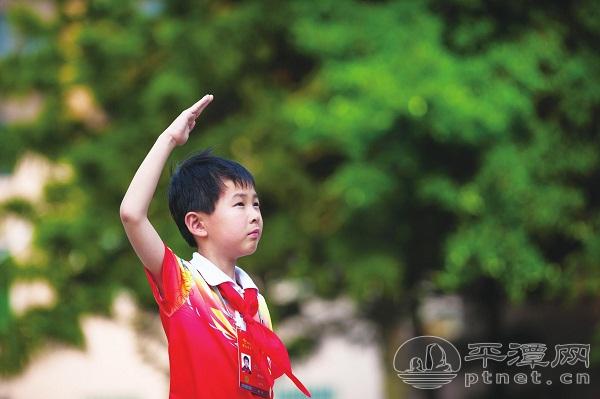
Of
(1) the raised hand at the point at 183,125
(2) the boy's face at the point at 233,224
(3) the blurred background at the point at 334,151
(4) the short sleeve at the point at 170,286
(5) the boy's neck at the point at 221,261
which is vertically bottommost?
(4) the short sleeve at the point at 170,286

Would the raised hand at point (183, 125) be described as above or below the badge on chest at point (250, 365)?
above

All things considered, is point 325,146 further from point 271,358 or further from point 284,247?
point 271,358

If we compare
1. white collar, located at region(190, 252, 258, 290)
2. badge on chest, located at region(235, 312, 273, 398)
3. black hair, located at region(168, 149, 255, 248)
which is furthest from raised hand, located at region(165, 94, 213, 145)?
badge on chest, located at region(235, 312, 273, 398)

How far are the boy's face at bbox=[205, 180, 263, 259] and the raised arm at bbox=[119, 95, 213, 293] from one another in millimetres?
241

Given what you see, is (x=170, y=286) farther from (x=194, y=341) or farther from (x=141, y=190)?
(x=141, y=190)

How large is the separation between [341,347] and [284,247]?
230 inches


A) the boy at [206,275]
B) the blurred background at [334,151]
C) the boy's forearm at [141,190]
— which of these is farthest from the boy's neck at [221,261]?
the blurred background at [334,151]

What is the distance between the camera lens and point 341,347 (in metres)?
15.8

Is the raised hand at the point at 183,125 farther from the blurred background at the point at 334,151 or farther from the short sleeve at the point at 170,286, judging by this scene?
the blurred background at the point at 334,151

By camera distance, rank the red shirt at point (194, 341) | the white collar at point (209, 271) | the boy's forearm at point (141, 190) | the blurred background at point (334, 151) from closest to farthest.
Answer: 1. the boy's forearm at point (141, 190)
2. the red shirt at point (194, 341)
3. the white collar at point (209, 271)
4. the blurred background at point (334, 151)

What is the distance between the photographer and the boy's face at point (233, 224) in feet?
9.70

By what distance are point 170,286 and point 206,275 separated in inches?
5.7

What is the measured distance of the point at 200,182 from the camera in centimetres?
304

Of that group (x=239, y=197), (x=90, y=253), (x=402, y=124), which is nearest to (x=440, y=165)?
(x=402, y=124)
